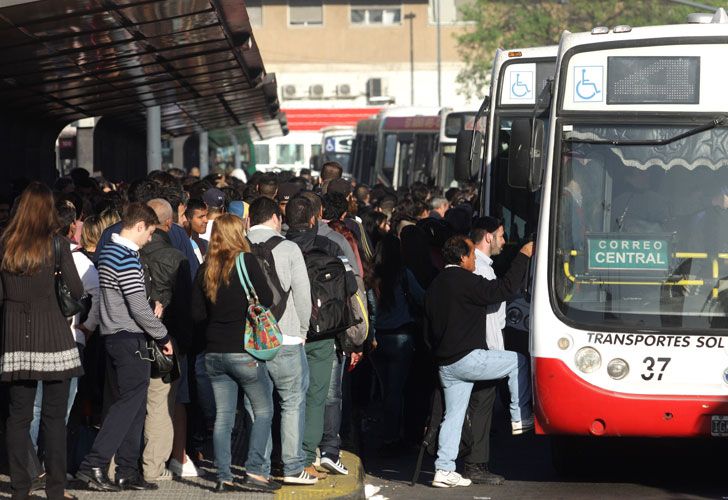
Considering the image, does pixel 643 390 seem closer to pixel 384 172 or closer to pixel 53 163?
pixel 53 163

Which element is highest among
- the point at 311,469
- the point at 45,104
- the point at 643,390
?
the point at 45,104

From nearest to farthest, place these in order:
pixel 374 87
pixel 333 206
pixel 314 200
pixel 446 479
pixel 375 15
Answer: pixel 446 479 < pixel 314 200 < pixel 333 206 < pixel 374 87 < pixel 375 15

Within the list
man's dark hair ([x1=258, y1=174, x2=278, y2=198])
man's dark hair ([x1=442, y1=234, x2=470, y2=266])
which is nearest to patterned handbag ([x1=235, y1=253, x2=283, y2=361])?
man's dark hair ([x1=442, y1=234, x2=470, y2=266])

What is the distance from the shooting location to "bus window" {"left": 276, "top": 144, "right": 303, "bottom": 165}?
60.9m

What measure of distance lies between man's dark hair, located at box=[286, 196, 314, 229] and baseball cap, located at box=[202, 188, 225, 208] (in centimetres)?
183

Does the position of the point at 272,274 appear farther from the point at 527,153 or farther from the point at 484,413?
the point at 484,413

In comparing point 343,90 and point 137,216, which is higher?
point 343,90

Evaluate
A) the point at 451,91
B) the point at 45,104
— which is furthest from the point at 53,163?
the point at 451,91

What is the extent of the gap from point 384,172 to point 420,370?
2249 cm

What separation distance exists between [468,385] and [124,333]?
7.89 ft

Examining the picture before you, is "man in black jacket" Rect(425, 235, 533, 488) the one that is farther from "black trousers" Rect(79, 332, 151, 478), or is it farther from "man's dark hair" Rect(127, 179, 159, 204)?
"man's dark hair" Rect(127, 179, 159, 204)

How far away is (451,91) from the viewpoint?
71438 millimetres

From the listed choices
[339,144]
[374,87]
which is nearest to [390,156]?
[339,144]

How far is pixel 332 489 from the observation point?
9.21 m
